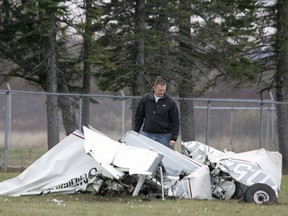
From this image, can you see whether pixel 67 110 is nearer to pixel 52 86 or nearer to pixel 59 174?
pixel 52 86

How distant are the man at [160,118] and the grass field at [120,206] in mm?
1611

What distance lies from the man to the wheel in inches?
74.6

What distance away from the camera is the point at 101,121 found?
2881 centimetres

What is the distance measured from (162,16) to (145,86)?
7.02 feet

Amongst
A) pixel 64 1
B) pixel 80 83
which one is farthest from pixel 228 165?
pixel 80 83

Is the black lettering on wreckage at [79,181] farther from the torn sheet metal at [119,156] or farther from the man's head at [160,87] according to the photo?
the man's head at [160,87]

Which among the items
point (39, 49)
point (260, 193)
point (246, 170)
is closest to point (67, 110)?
point (39, 49)

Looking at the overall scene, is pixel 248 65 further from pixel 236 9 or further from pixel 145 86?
pixel 145 86

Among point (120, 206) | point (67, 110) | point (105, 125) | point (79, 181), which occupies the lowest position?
point (120, 206)

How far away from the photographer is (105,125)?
28625 millimetres

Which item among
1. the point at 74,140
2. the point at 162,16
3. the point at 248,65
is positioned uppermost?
the point at 162,16

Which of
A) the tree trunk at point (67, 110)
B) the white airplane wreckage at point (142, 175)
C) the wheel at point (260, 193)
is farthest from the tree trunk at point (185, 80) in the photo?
the wheel at point (260, 193)

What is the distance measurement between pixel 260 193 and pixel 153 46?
10886mm

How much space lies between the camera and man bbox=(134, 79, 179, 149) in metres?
13.2
